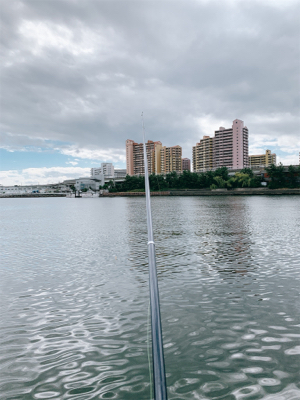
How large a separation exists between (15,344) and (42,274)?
4658 millimetres

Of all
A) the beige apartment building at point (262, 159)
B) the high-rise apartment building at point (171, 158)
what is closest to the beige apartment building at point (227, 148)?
the high-rise apartment building at point (171, 158)

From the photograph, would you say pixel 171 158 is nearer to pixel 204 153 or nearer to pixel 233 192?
pixel 204 153

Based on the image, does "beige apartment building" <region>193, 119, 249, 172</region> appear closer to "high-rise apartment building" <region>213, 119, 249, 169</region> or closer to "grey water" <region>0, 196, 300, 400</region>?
"high-rise apartment building" <region>213, 119, 249, 169</region>

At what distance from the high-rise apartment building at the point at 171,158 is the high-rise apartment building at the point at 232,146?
34.5 metres

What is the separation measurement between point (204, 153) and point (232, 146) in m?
18.4

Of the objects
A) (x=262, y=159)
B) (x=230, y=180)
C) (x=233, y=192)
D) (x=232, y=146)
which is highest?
(x=232, y=146)

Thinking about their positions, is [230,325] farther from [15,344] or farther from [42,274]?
[42,274]

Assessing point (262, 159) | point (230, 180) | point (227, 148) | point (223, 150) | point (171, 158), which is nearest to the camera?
point (230, 180)

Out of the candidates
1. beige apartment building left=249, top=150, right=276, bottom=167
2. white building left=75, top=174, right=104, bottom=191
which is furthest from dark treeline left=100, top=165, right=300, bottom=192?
beige apartment building left=249, top=150, right=276, bottom=167

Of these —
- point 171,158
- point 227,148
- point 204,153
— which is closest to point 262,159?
point 204,153

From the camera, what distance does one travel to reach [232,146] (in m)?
149

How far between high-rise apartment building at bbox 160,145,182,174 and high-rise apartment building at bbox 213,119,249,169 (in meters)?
34.5

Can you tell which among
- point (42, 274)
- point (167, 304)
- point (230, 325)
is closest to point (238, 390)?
point (230, 325)

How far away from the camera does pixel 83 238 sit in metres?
16.9
